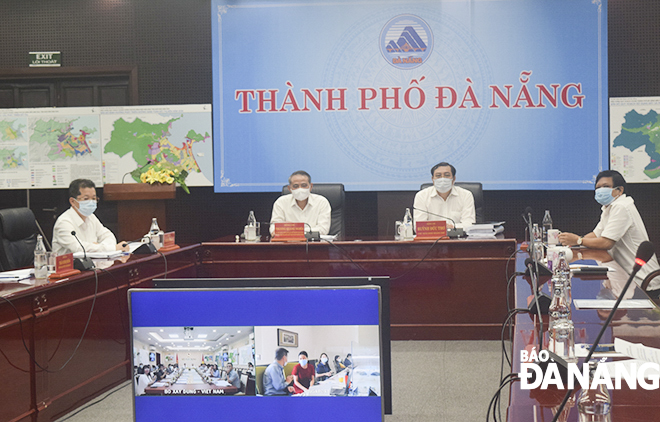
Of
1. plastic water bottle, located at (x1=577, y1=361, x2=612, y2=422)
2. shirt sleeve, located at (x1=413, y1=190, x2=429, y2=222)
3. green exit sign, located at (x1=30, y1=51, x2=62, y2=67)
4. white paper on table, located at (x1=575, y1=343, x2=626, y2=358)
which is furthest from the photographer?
green exit sign, located at (x1=30, y1=51, x2=62, y2=67)

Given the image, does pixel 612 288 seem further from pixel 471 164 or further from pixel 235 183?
pixel 235 183

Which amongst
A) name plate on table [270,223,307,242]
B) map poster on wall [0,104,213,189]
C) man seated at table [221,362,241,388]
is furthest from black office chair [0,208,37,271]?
man seated at table [221,362,241,388]

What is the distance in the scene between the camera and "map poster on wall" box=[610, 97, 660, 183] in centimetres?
554

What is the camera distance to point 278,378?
1.19 m

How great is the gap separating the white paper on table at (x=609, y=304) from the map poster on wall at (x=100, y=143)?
14.5 feet

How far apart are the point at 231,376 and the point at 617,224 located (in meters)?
3.32

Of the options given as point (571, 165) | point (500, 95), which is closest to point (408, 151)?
point (500, 95)

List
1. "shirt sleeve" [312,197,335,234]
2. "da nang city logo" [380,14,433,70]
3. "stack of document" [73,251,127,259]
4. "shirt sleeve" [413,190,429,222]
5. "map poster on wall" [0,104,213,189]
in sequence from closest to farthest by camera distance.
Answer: "stack of document" [73,251,127,259], "shirt sleeve" [312,197,335,234], "shirt sleeve" [413,190,429,222], "da nang city logo" [380,14,433,70], "map poster on wall" [0,104,213,189]

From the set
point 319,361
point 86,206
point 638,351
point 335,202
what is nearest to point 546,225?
point 335,202

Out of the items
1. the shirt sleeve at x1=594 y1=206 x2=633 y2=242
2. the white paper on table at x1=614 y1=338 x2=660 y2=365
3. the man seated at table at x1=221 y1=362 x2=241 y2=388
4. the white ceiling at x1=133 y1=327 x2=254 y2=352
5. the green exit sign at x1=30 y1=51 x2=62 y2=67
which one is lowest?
the white paper on table at x1=614 y1=338 x2=660 y2=365

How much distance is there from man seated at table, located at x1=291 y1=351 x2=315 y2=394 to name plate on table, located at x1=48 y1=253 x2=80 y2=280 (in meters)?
2.18

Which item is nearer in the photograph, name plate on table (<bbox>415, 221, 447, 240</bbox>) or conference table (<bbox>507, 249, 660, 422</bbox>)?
conference table (<bbox>507, 249, 660, 422</bbox>)

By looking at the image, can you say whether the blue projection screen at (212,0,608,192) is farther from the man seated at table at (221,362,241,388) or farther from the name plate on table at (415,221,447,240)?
the man seated at table at (221,362,241,388)

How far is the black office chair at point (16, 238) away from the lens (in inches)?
154
